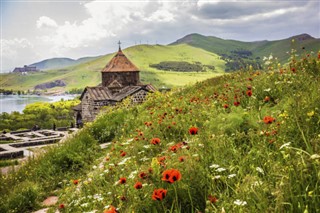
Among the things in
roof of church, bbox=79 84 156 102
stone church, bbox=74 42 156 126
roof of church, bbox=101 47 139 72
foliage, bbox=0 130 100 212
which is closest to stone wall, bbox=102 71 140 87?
stone church, bbox=74 42 156 126

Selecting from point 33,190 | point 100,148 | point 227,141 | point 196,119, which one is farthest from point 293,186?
point 100,148

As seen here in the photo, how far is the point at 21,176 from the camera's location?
34.0 ft

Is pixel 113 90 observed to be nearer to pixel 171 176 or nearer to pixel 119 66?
pixel 119 66

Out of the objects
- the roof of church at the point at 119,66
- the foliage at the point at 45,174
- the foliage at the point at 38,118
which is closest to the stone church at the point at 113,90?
the roof of church at the point at 119,66

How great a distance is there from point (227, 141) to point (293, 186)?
6.42 ft

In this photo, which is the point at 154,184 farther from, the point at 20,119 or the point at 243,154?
the point at 20,119

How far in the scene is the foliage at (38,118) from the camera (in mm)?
83875

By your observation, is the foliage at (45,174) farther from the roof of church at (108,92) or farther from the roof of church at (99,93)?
the roof of church at (99,93)

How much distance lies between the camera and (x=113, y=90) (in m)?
47.5

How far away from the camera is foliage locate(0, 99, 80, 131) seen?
83.9 metres

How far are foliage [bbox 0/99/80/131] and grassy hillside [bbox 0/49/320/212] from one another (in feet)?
251

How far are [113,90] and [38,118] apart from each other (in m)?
56.4

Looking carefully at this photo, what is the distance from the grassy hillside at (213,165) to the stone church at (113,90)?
31893 mm

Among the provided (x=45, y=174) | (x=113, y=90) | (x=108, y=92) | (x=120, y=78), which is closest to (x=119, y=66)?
(x=120, y=78)
